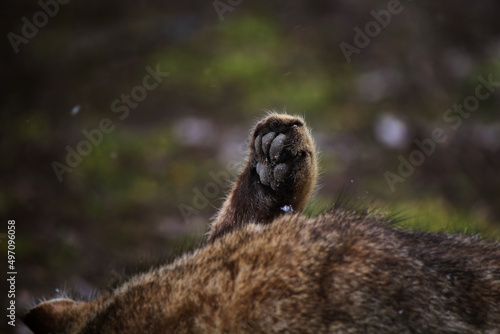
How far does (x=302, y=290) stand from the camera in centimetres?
245

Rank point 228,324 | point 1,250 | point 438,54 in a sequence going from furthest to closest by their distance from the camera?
point 438,54
point 1,250
point 228,324

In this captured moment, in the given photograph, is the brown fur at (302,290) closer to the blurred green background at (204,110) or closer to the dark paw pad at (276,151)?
the dark paw pad at (276,151)

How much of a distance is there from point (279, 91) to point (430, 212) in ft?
8.85

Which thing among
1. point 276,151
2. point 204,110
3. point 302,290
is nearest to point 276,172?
point 276,151

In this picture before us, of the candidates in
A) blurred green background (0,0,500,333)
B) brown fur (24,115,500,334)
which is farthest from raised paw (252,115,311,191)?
blurred green background (0,0,500,333)

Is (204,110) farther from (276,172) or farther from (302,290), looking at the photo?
(302,290)

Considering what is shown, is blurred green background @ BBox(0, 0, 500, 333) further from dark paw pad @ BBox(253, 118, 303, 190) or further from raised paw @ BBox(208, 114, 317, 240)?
dark paw pad @ BBox(253, 118, 303, 190)

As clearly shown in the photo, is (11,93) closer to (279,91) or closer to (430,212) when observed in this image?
(279,91)

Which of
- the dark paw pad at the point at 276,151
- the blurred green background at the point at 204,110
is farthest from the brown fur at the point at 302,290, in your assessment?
the blurred green background at the point at 204,110

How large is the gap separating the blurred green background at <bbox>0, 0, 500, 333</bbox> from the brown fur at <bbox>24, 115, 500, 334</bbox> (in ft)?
10.6

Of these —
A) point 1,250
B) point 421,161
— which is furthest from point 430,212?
point 1,250

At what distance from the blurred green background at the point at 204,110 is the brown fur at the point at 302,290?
3241 millimetres

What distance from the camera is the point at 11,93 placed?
8.20m

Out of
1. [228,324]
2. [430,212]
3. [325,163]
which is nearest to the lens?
[228,324]
